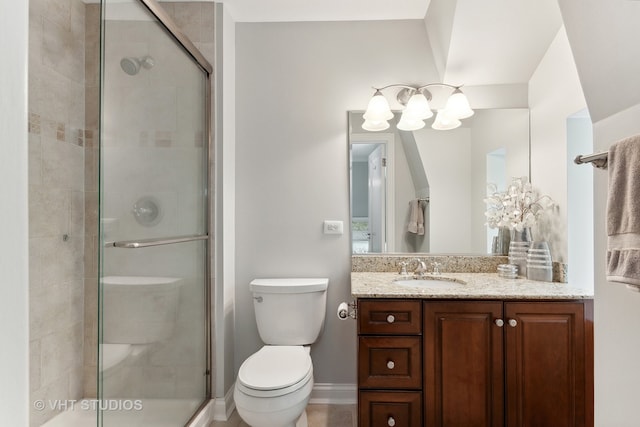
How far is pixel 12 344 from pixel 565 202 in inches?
89.1

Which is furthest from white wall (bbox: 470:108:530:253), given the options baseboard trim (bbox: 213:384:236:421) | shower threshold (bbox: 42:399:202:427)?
shower threshold (bbox: 42:399:202:427)

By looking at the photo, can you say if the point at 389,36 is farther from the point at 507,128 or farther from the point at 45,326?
the point at 45,326

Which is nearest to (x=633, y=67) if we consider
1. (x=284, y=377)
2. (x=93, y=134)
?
(x=284, y=377)

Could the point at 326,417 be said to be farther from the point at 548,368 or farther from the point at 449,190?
the point at 449,190

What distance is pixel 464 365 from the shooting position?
1.63m

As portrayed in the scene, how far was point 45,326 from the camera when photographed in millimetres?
1769

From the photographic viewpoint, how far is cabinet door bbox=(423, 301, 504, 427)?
1620mm

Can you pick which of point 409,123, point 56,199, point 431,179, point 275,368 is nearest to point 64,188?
point 56,199

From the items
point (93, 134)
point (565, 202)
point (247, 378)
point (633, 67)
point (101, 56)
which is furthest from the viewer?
point (93, 134)

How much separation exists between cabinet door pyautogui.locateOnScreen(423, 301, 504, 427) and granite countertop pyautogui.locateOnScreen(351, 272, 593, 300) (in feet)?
0.19

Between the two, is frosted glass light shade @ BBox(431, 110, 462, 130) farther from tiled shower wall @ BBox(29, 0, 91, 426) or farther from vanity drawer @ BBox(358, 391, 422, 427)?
tiled shower wall @ BBox(29, 0, 91, 426)

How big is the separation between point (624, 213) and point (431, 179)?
151cm

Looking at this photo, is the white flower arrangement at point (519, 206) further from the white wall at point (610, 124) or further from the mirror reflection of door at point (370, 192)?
the white wall at point (610, 124)

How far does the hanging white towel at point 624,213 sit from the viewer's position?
74 centimetres
